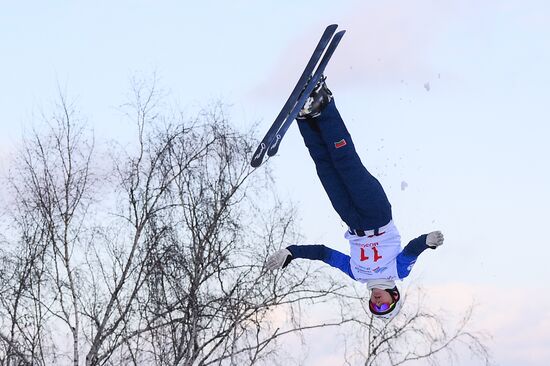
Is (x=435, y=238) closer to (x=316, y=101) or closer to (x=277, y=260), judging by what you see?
(x=277, y=260)

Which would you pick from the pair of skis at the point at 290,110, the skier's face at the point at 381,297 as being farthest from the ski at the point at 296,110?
the skier's face at the point at 381,297

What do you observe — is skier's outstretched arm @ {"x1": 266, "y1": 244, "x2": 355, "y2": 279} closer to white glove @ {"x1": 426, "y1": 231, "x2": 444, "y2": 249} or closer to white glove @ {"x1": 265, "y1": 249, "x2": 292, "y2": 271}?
white glove @ {"x1": 265, "y1": 249, "x2": 292, "y2": 271}

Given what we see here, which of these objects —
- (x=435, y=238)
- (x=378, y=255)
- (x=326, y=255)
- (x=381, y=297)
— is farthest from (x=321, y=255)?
(x=435, y=238)

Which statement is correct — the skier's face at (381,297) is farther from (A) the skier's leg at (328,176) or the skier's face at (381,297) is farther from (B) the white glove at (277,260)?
(B) the white glove at (277,260)

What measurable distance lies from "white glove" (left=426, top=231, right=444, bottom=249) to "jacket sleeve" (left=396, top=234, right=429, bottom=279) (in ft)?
0.31

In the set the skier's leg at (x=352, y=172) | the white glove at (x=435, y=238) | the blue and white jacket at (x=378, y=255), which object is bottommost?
the white glove at (x=435, y=238)

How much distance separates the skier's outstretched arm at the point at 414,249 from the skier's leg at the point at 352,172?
0.29 m

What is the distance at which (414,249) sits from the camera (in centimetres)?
694

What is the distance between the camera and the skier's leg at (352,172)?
22.1ft

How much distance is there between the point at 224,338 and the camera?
14.4m

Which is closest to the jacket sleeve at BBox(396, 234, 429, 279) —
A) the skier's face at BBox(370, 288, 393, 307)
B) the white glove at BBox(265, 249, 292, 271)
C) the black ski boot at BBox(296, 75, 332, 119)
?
the skier's face at BBox(370, 288, 393, 307)

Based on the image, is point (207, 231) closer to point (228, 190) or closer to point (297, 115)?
point (228, 190)

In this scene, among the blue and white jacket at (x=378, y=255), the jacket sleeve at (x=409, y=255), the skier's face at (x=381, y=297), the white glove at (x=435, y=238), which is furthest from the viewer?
the skier's face at (x=381, y=297)

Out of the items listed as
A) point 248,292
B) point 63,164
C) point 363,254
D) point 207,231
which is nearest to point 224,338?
point 248,292
